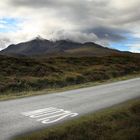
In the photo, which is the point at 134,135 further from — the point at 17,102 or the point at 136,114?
the point at 17,102

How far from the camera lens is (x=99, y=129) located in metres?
10.4

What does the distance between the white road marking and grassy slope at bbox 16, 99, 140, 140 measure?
0.87 meters

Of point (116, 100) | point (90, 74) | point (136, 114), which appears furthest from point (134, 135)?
point (90, 74)

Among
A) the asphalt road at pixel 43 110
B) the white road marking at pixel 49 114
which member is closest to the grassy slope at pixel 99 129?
the asphalt road at pixel 43 110

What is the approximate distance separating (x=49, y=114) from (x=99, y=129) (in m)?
3.12

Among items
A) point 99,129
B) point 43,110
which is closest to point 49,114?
point 43,110

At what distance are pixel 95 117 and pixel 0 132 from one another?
4265mm

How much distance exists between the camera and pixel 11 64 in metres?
36.8

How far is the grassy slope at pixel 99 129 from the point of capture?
949 centimetres

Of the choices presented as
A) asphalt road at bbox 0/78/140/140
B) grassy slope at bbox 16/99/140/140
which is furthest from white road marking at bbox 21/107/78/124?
grassy slope at bbox 16/99/140/140

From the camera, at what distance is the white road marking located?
38.8 ft

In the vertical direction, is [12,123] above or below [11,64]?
below

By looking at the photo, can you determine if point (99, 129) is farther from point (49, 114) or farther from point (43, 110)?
point (43, 110)

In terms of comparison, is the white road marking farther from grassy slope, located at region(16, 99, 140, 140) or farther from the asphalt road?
grassy slope, located at region(16, 99, 140, 140)
